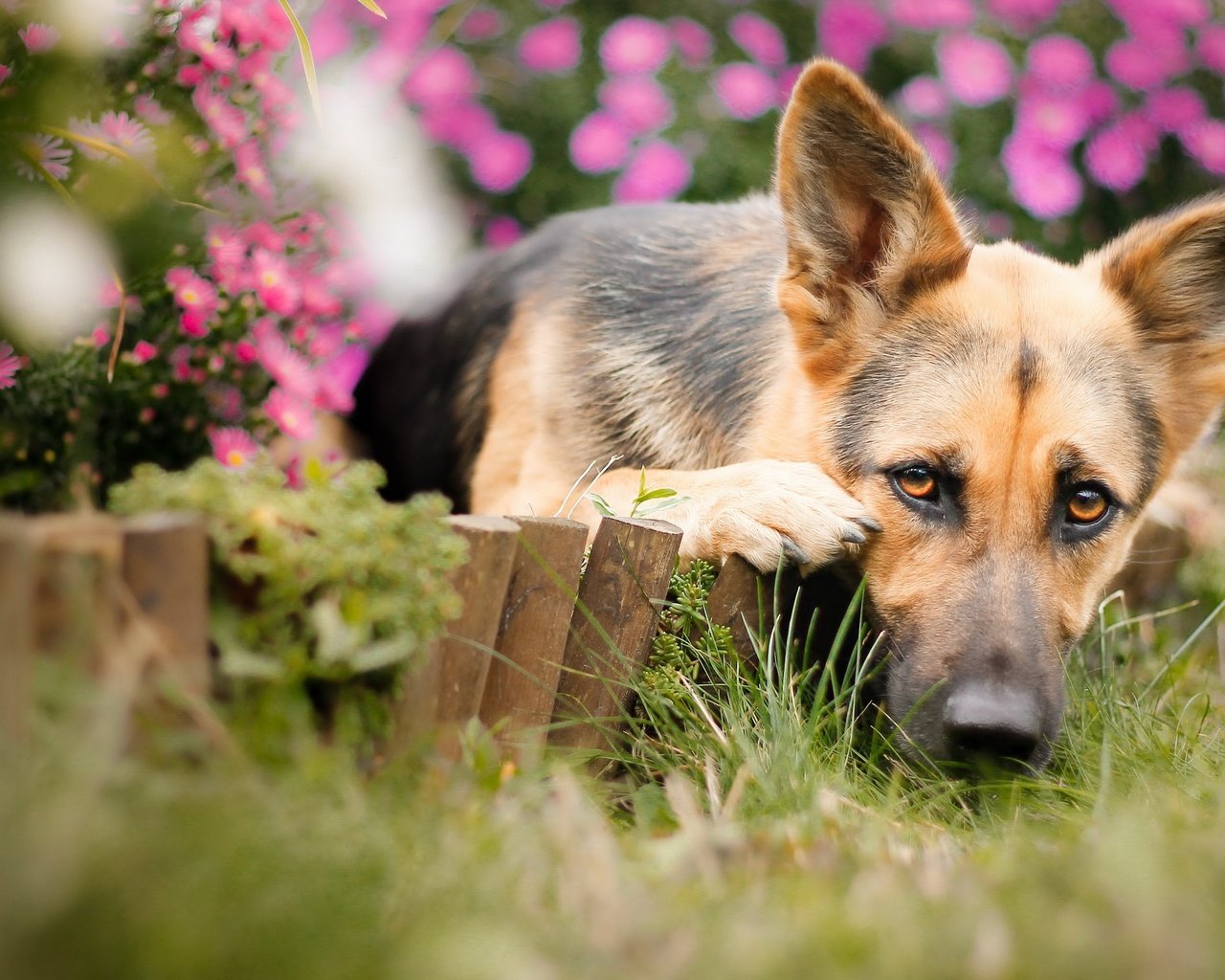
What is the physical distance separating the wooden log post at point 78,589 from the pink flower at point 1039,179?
17.5 feet

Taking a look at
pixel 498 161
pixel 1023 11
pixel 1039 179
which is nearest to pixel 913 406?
pixel 1039 179

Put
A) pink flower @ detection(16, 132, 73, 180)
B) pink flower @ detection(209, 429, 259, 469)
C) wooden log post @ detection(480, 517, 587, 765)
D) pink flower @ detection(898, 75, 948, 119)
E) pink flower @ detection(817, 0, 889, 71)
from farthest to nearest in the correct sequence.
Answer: pink flower @ detection(817, 0, 889, 71), pink flower @ detection(898, 75, 948, 119), pink flower @ detection(209, 429, 259, 469), pink flower @ detection(16, 132, 73, 180), wooden log post @ detection(480, 517, 587, 765)

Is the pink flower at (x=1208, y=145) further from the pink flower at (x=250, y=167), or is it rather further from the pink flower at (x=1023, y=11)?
the pink flower at (x=250, y=167)

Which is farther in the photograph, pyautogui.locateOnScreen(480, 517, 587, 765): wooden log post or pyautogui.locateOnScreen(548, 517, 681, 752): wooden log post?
pyautogui.locateOnScreen(548, 517, 681, 752): wooden log post

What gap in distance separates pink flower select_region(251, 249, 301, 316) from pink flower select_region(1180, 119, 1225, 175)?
500 cm

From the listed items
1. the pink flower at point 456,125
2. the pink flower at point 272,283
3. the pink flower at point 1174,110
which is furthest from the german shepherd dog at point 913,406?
the pink flower at point 1174,110

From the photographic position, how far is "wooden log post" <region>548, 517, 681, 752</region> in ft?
7.97

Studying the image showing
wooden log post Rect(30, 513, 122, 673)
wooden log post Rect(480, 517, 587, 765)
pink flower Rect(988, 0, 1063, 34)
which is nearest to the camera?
wooden log post Rect(30, 513, 122, 673)

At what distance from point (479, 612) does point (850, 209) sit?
1577 millimetres

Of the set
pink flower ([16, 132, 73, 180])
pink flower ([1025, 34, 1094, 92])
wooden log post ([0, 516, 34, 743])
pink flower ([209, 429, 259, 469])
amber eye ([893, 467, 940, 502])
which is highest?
pink flower ([1025, 34, 1094, 92])

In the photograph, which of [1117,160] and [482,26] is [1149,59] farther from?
[482,26]

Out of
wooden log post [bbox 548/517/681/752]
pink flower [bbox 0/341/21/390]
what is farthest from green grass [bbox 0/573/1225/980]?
pink flower [bbox 0/341/21/390]

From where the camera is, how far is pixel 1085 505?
2.76 metres

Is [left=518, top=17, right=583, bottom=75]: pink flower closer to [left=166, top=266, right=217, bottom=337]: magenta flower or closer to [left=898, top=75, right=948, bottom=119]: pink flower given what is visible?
[left=898, top=75, right=948, bottom=119]: pink flower
